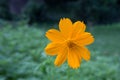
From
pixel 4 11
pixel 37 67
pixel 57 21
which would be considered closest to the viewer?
pixel 37 67

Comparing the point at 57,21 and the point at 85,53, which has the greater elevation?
the point at 57,21

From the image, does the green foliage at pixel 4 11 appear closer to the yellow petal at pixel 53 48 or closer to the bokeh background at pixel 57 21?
the bokeh background at pixel 57 21

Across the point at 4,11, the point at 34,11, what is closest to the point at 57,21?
the point at 34,11

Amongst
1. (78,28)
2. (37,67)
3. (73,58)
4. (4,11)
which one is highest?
(4,11)

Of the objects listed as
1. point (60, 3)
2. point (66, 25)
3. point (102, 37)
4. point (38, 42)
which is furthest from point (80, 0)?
point (66, 25)

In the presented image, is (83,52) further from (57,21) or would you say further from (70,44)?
(57,21)

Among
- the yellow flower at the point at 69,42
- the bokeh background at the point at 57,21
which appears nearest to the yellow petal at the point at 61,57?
the yellow flower at the point at 69,42

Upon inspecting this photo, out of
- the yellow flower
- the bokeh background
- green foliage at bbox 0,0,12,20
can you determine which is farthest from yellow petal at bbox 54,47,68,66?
green foliage at bbox 0,0,12,20

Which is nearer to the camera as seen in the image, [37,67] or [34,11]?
[37,67]
